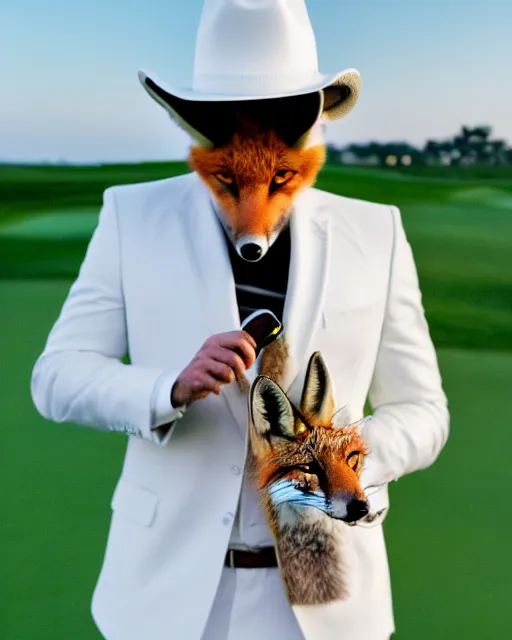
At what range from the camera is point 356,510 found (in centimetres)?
123

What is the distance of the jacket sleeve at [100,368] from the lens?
1160 millimetres

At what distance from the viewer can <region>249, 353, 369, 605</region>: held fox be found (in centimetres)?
121

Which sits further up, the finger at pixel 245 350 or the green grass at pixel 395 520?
the finger at pixel 245 350

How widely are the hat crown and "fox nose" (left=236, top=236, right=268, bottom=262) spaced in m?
0.22

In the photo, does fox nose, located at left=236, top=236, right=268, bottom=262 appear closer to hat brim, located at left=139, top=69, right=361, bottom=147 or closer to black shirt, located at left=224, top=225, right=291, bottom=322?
black shirt, located at left=224, top=225, right=291, bottom=322

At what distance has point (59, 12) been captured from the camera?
1.54 metres

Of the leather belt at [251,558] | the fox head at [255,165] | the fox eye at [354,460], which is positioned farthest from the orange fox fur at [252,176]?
the leather belt at [251,558]

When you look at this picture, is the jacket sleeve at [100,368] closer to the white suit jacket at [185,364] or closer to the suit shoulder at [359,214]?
the white suit jacket at [185,364]

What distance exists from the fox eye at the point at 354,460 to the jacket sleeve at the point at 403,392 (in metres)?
0.02

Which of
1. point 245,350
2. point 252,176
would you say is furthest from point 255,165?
point 245,350

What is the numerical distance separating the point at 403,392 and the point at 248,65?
0.56 meters

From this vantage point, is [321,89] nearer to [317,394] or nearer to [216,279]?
[216,279]

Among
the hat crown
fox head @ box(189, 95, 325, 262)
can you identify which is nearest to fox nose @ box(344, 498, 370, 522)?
fox head @ box(189, 95, 325, 262)

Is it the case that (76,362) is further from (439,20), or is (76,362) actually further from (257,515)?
(439,20)
